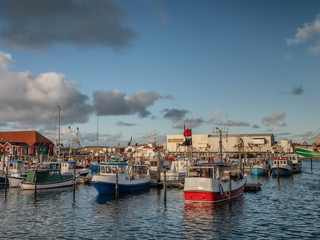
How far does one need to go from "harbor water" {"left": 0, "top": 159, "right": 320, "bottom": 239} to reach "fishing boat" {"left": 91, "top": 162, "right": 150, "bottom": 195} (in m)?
1.67

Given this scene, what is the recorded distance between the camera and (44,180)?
48750 mm

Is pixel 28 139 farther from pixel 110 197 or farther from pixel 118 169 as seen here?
pixel 110 197

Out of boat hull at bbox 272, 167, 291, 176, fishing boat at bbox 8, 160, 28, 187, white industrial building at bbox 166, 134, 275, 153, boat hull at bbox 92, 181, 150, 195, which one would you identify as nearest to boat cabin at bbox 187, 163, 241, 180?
boat hull at bbox 92, 181, 150, 195

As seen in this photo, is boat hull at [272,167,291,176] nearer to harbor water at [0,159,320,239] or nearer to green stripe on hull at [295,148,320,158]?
green stripe on hull at [295,148,320,158]

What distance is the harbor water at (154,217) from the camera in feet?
78.5

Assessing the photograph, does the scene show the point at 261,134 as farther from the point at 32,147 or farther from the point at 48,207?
the point at 48,207

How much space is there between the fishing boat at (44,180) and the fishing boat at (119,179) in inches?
407

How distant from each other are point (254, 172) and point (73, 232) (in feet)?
198

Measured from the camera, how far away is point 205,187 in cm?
3359

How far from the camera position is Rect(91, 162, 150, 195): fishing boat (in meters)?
41.8

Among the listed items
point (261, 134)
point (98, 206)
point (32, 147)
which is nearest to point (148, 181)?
point (98, 206)

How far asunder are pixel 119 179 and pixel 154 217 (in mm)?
14697

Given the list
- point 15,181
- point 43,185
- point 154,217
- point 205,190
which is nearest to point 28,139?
point 15,181

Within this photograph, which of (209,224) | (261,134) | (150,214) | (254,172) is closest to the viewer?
(209,224)
